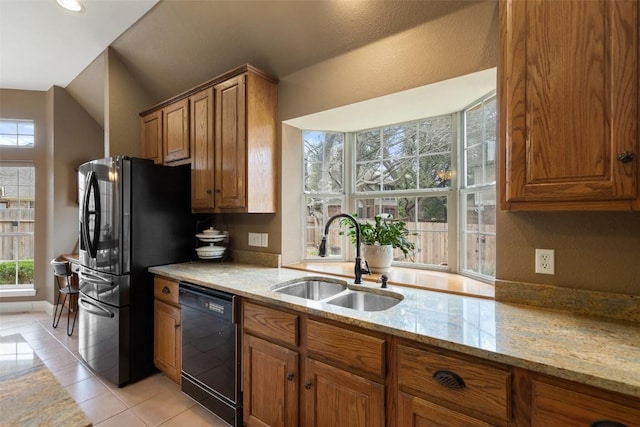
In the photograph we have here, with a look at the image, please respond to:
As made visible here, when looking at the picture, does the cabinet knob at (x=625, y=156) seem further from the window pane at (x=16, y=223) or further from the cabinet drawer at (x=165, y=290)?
the window pane at (x=16, y=223)

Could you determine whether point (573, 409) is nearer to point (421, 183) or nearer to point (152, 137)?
point (421, 183)

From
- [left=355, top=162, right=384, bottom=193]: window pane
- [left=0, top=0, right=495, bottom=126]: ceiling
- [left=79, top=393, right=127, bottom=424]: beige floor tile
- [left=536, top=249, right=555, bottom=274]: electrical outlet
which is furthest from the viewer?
[left=355, top=162, right=384, bottom=193]: window pane

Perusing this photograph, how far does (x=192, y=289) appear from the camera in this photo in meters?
1.90

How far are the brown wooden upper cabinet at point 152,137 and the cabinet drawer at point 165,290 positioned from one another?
1.15m

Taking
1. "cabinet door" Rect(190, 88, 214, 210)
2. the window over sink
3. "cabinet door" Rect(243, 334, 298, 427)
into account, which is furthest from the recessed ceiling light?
"cabinet door" Rect(243, 334, 298, 427)

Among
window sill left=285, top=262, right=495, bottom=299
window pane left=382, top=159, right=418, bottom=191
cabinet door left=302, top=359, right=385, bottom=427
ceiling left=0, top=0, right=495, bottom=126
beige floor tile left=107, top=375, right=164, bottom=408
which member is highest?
ceiling left=0, top=0, right=495, bottom=126

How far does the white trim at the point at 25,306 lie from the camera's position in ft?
12.5

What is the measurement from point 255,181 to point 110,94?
6.21ft

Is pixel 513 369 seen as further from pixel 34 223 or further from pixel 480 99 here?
pixel 34 223

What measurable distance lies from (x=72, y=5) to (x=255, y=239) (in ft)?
7.44

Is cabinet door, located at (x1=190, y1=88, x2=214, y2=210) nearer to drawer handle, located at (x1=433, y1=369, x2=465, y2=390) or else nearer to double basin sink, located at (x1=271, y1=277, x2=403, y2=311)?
double basin sink, located at (x1=271, y1=277, x2=403, y2=311)

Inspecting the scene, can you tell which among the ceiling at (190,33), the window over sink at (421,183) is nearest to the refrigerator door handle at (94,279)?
the window over sink at (421,183)

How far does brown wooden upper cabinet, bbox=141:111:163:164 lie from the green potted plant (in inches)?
78.1

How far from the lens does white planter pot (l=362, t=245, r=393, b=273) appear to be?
2.05 m
